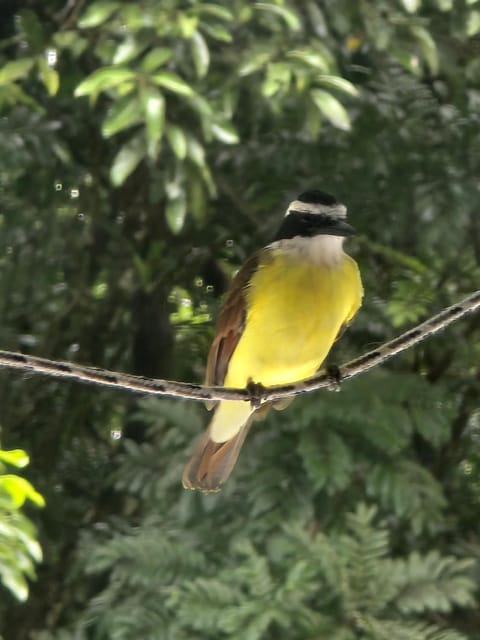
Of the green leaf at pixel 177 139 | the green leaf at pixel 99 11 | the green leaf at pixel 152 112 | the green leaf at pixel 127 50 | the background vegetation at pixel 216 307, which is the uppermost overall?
the green leaf at pixel 99 11

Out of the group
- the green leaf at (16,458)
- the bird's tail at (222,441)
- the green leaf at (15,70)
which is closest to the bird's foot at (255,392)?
the bird's tail at (222,441)

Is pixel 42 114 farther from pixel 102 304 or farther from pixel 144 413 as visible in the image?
pixel 144 413

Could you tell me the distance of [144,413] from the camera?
1.79 m

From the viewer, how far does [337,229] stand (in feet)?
2.86

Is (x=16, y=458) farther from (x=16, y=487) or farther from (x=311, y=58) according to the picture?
(x=311, y=58)

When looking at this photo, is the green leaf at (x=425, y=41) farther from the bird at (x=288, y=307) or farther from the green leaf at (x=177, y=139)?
the bird at (x=288, y=307)

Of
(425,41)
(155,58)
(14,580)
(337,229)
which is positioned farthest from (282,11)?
(14,580)

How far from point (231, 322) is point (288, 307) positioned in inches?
4.0

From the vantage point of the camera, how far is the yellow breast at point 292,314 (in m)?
0.96

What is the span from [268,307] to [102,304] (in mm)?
971

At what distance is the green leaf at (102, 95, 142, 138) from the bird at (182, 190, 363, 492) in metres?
0.26

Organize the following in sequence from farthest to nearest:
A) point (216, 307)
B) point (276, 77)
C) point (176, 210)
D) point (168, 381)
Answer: point (216, 307) → point (176, 210) → point (276, 77) → point (168, 381)

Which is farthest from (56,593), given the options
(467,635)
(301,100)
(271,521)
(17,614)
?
(301,100)

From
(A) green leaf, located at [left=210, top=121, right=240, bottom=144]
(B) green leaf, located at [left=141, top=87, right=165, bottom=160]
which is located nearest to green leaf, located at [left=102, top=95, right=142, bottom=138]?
(B) green leaf, located at [left=141, top=87, right=165, bottom=160]
